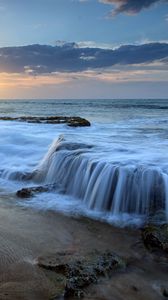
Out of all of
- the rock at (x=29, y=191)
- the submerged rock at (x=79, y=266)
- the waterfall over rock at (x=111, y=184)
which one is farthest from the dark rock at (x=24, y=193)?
the submerged rock at (x=79, y=266)

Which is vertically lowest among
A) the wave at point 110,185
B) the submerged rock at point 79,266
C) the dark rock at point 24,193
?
the submerged rock at point 79,266

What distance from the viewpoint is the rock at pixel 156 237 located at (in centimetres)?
503

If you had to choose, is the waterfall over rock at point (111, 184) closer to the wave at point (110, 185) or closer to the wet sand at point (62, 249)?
the wave at point (110, 185)

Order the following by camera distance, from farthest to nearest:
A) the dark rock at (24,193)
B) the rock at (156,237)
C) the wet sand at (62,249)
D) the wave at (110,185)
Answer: the dark rock at (24,193)
the wave at (110,185)
the rock at (156,237)
the wet sand at (62,249)

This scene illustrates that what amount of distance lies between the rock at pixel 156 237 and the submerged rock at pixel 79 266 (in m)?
0.65

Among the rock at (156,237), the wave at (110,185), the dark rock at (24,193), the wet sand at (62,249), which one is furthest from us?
the dark rock at (24,193)

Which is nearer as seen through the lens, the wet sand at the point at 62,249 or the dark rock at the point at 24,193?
the wet sand at the point at 62,249

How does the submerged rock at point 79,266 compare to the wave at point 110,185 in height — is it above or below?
below

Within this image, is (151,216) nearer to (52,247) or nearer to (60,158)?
(52,247)

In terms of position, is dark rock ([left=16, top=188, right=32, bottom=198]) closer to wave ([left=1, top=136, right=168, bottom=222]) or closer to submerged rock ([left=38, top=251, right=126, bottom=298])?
wave ([left=1, top=136, right=168, bottom=222])

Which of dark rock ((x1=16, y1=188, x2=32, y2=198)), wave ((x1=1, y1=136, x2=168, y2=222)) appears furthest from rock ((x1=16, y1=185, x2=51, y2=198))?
wave ((x1=1, y1=136, x2=168, y2=222))

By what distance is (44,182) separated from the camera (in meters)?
8.77

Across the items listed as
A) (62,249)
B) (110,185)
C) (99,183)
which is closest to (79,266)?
(62,249)

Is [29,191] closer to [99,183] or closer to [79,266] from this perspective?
[99,183]
